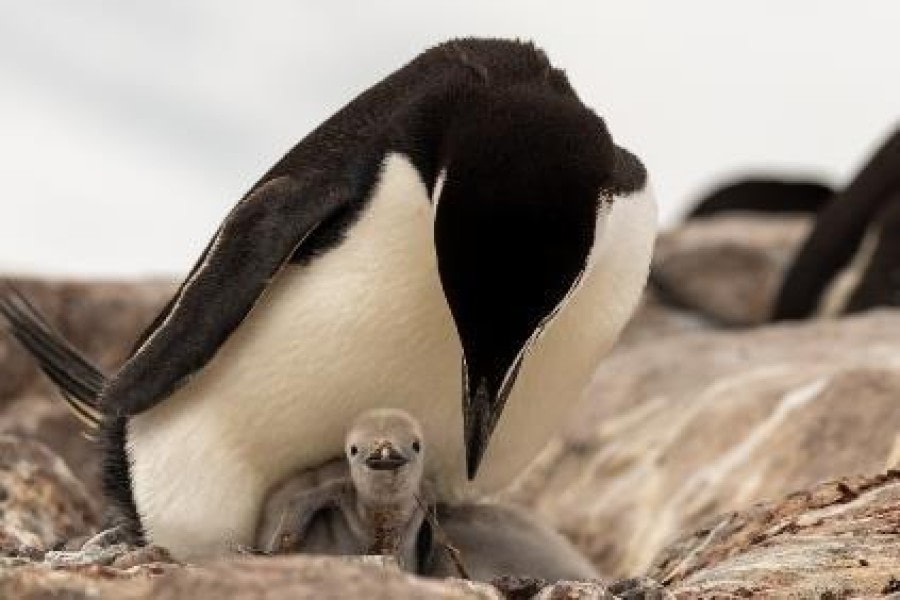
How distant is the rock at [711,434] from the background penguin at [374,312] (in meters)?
1.93

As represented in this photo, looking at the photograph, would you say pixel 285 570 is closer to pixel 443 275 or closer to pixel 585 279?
pixel 443 275

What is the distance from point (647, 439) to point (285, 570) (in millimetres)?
6275

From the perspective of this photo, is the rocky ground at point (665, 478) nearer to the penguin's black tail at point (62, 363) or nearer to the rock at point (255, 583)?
the rock at point (255, 583)

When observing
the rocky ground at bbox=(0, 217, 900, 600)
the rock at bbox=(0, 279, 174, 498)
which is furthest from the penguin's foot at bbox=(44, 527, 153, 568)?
the rock at bbox=(0, 279, 174, 498)

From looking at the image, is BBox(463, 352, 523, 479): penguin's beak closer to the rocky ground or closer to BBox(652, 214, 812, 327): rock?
the rocky ground

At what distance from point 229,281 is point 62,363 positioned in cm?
154

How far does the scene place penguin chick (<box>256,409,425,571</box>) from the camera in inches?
217

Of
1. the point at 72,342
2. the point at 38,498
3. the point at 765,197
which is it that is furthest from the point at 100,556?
the point at 765,197

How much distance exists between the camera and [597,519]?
30.3 feet

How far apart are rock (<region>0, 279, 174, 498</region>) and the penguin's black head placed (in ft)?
17.2

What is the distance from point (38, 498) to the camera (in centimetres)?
705

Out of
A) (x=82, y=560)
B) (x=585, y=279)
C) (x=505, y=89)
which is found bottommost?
(x=82, y=560)

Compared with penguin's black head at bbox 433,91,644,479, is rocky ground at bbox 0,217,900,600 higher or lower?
lower

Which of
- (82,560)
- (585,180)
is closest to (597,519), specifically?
(585,180)
